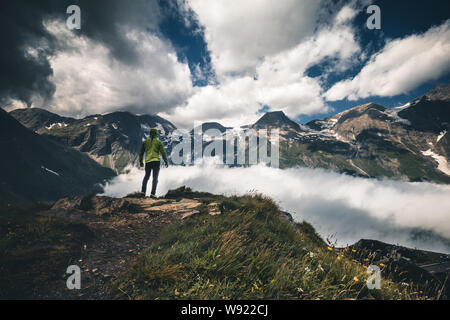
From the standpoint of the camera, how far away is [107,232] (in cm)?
660

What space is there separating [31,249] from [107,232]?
2129 mm

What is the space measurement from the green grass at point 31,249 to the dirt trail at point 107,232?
0.79 ft

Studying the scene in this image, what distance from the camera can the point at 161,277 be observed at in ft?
11.6

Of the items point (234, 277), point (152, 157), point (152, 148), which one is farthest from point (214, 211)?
point (152, 148)

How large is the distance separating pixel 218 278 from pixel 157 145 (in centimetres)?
1024

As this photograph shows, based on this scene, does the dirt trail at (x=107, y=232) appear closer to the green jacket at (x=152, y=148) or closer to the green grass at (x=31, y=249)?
the green grass at (x=31, y=249)

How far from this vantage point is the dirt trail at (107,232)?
386cm

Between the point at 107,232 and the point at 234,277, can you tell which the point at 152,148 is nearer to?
the point at 107,232

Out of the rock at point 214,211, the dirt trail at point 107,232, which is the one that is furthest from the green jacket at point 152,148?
the rock at point 214,211

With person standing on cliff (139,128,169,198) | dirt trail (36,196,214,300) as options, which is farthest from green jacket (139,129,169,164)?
dirt trail (36,196,214,300)

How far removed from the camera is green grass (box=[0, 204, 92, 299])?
3.78 m

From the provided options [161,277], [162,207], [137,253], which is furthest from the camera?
[162,207]
